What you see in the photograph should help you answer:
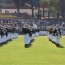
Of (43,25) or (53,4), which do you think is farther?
(53,4)

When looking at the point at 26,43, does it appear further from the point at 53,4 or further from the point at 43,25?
the point at 53,4

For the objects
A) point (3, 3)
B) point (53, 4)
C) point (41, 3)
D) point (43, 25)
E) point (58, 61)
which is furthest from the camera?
point (3, 3)

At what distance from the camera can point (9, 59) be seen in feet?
72.8

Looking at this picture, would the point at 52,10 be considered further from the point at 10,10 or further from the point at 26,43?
the point at 26,43

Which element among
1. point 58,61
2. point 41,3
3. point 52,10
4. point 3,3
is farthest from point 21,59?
point 3,3

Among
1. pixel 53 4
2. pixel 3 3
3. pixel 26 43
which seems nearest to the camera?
pixel 26 43

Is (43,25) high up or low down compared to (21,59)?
down

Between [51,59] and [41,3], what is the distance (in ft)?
324

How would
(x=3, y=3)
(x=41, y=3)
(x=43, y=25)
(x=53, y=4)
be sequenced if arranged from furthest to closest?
1. (x=3, y=3)
2. (x=41, y=3)
3. (x=53, y=4)
4. (x=43, y=25)

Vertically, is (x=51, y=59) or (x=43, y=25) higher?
(x=51, y=59)

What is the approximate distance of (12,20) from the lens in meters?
93.0

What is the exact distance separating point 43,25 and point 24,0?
24326mm

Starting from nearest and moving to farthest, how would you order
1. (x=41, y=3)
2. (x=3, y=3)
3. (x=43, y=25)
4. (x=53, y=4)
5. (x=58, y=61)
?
(x=58, y=61)
(x=43, y=25)
(x=53, y=4)
(x=41, y=3)
(x=3, y=3)

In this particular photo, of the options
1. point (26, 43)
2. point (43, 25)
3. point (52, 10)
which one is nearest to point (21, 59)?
point (26, 43)
